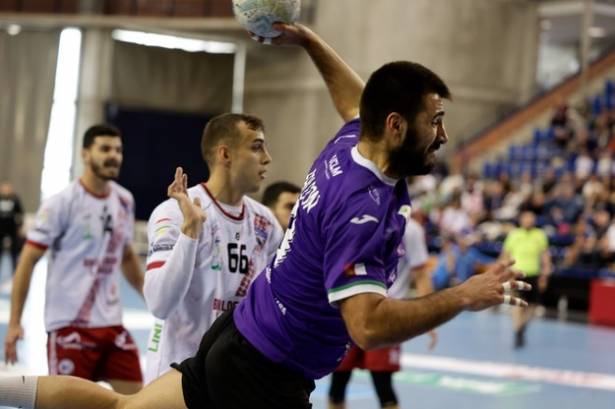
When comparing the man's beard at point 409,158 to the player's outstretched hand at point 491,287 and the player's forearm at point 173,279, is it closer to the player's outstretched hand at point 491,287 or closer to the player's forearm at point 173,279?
the player's outstretched hand at point 491,287

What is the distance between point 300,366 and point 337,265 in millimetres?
563

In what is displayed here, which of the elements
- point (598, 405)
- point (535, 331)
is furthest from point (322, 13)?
point (598, 405)

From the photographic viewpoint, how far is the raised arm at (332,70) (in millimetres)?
4535

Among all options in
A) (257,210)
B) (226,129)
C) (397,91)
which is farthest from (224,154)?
(397,91)

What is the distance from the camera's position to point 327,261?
134 inches

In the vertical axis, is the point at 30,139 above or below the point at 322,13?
below

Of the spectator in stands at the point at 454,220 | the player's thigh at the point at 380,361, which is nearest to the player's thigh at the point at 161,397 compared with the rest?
the player's thigh at the point at 380,361

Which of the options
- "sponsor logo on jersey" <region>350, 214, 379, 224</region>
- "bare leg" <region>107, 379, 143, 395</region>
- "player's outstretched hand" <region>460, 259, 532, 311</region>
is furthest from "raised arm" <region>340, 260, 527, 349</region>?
"bare leg" <region>107, 379, 143, 395</region>

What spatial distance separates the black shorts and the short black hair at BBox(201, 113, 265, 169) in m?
1.23

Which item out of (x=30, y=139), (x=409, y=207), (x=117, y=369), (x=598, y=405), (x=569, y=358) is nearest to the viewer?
(x=409, y=207)

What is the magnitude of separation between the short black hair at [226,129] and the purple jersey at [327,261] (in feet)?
3.36

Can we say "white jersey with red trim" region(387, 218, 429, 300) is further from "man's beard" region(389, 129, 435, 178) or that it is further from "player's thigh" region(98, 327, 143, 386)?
"man's beard" region(389, 129, 435, 178)

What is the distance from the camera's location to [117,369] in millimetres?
6133

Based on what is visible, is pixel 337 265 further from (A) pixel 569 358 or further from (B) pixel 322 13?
(B) pixel 322 13
